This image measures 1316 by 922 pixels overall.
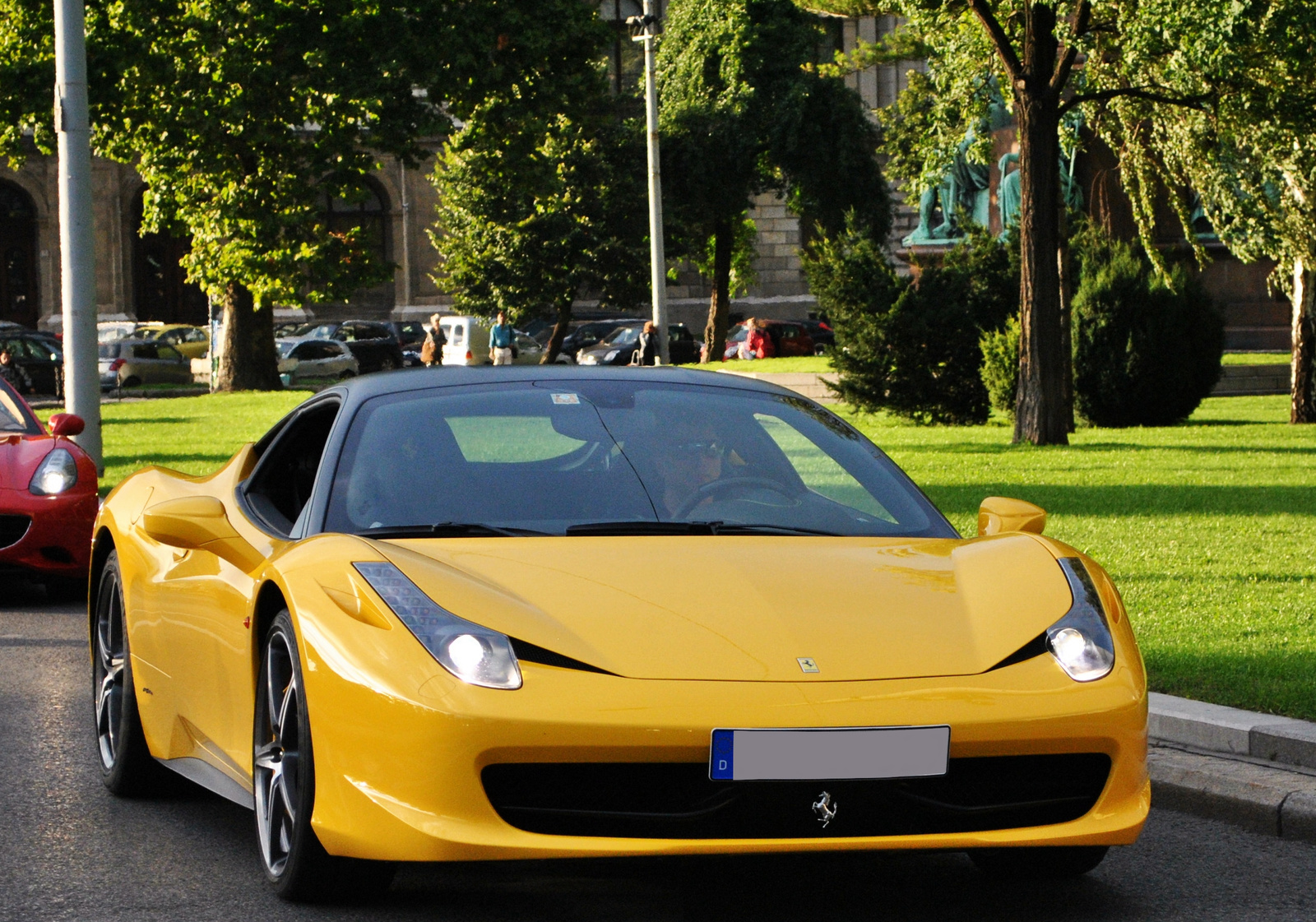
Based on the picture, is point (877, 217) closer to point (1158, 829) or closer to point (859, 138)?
point (859, 138)

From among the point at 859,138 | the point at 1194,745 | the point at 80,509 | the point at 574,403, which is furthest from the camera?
the point at 859,138

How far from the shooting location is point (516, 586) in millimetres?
4176

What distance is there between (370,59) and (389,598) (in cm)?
2920

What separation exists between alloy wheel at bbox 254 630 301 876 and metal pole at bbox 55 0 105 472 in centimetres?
1138

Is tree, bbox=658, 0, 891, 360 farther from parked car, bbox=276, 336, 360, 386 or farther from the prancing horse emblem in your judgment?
the prancing horse emblem

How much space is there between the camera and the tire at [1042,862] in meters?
4.59

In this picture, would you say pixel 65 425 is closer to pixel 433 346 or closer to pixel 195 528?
pixel 195 528

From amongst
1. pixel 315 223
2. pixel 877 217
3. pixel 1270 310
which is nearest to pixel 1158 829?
pixel 315 223

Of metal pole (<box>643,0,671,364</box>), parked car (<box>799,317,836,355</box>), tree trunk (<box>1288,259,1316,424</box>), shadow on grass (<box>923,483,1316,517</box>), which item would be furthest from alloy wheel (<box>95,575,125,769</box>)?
parked car (<box>799,317,836,355</box>)

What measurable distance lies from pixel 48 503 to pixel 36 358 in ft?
115

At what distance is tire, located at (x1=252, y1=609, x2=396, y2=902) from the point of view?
421 cm

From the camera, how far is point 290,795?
14.3 feet

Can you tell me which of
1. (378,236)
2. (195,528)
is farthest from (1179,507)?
(378,236)

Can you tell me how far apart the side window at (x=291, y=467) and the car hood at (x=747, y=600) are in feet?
3.18
